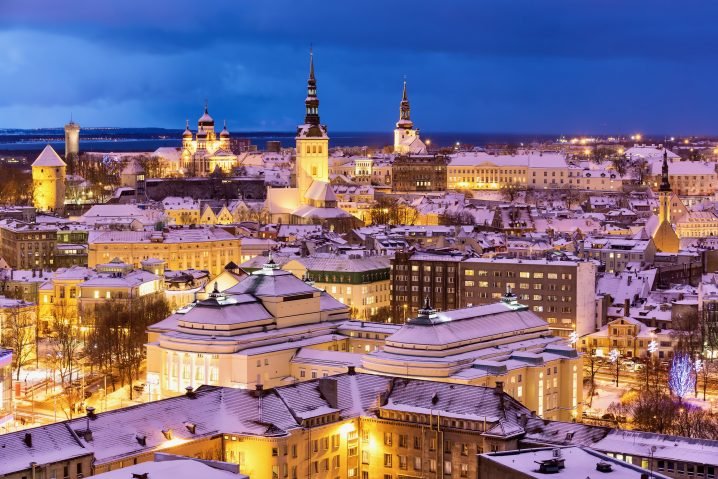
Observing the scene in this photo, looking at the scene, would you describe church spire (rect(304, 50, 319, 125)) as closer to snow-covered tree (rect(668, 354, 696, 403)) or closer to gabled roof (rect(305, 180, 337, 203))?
gabled roof (rect(305, 180, 337, 203))

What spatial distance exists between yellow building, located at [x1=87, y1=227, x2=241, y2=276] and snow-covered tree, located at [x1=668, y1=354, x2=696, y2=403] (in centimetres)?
4018

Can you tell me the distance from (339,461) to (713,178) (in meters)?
120

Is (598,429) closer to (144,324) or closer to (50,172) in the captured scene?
(144,324)

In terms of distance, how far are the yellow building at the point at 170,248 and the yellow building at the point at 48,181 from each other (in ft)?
128

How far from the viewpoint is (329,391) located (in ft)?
145

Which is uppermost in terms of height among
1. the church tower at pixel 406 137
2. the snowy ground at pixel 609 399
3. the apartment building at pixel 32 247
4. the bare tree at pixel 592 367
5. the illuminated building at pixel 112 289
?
the church tower at pixel 406 137

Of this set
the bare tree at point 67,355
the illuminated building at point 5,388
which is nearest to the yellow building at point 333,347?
the bare tree at point 67,355

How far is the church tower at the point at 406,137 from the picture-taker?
176m

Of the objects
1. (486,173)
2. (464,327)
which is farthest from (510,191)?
(464,327)

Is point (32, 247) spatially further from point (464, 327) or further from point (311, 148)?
point (464, 327)

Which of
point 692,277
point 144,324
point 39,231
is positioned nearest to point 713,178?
point 692,277

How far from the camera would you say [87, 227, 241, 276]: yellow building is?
94.0 m

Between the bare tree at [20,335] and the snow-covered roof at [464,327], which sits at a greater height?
the snow-covered roof at [464,327]

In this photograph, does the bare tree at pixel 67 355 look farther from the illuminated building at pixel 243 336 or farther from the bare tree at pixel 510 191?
the bare tree at pixel 510 191
